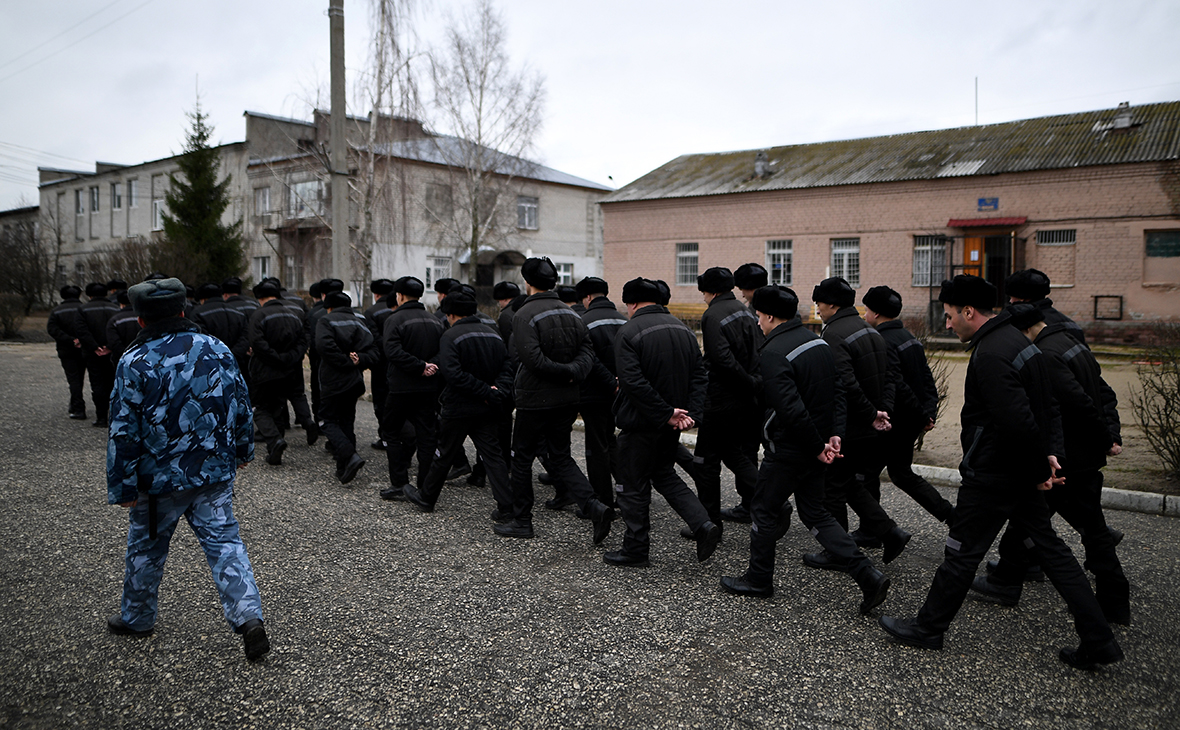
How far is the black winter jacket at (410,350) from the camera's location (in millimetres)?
6859

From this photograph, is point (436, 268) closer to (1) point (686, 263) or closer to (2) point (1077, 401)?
(1) point (686, 263)

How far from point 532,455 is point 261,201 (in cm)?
3496

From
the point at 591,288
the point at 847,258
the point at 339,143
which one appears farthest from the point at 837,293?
the point at 847,258

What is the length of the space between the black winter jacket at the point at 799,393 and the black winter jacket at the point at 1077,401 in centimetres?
117

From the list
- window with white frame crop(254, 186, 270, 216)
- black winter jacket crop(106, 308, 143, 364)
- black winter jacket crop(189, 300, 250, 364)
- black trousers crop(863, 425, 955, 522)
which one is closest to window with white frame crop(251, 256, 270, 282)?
window with white frame crop(254, 186, 270, 216)

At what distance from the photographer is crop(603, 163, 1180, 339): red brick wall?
21719mm

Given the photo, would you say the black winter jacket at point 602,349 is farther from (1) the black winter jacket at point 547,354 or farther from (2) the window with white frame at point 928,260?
(2) the window with white frame at point 928,260

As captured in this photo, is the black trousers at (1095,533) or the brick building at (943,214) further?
the brick building at (943,214)

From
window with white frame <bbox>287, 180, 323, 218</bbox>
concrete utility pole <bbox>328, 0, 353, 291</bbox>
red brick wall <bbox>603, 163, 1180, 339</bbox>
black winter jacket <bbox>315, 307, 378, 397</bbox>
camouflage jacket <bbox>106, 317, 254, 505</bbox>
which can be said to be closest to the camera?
camouflage jacket <bbox>106, 317, 254, 505</bbox>

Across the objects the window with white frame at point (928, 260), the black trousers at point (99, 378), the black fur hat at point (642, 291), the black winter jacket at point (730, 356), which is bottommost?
the black trousers at point (99, 378)

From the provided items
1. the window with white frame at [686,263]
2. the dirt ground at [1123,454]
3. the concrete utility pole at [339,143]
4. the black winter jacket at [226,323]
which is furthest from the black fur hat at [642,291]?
the window with white frame at [686,263]

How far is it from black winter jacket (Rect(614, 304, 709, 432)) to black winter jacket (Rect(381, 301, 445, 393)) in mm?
2382

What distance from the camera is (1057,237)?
74.9 ft

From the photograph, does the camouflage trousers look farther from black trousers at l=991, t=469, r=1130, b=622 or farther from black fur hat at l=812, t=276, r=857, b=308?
black trousers at l=991, t=469, r=1130, b=622
